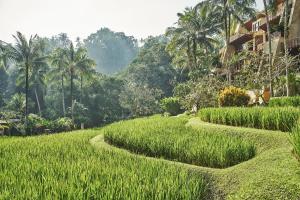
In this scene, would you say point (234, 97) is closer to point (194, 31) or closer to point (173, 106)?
point (173, 106)

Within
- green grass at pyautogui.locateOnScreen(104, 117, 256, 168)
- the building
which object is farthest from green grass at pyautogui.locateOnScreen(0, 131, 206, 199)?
the building

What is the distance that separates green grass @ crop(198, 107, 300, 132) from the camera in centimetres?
1420

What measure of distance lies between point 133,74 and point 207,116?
5033cm

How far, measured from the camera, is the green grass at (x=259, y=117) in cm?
1420

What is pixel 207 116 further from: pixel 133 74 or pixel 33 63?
pixel 133 74

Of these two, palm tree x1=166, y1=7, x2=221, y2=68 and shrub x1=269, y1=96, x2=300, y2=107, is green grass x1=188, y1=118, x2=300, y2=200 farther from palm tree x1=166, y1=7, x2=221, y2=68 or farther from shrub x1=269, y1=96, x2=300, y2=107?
palm tree x1=166, y1=7, x2=221, y2=68

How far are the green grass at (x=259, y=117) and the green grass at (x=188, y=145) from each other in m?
1.33

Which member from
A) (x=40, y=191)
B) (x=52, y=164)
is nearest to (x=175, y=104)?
(x=52, y=164)

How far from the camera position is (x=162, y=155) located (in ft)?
43.6

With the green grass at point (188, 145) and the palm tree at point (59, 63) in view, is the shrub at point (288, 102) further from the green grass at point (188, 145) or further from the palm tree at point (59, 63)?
the palm tree at point (59, 63)

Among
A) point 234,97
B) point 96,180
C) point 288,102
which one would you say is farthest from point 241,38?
point 96,180

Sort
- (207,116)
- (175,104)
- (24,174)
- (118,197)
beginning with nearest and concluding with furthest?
(118,197), (24,174), (207,116), (175,104)

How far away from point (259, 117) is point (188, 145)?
11.9 feet

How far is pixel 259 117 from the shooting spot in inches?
605
